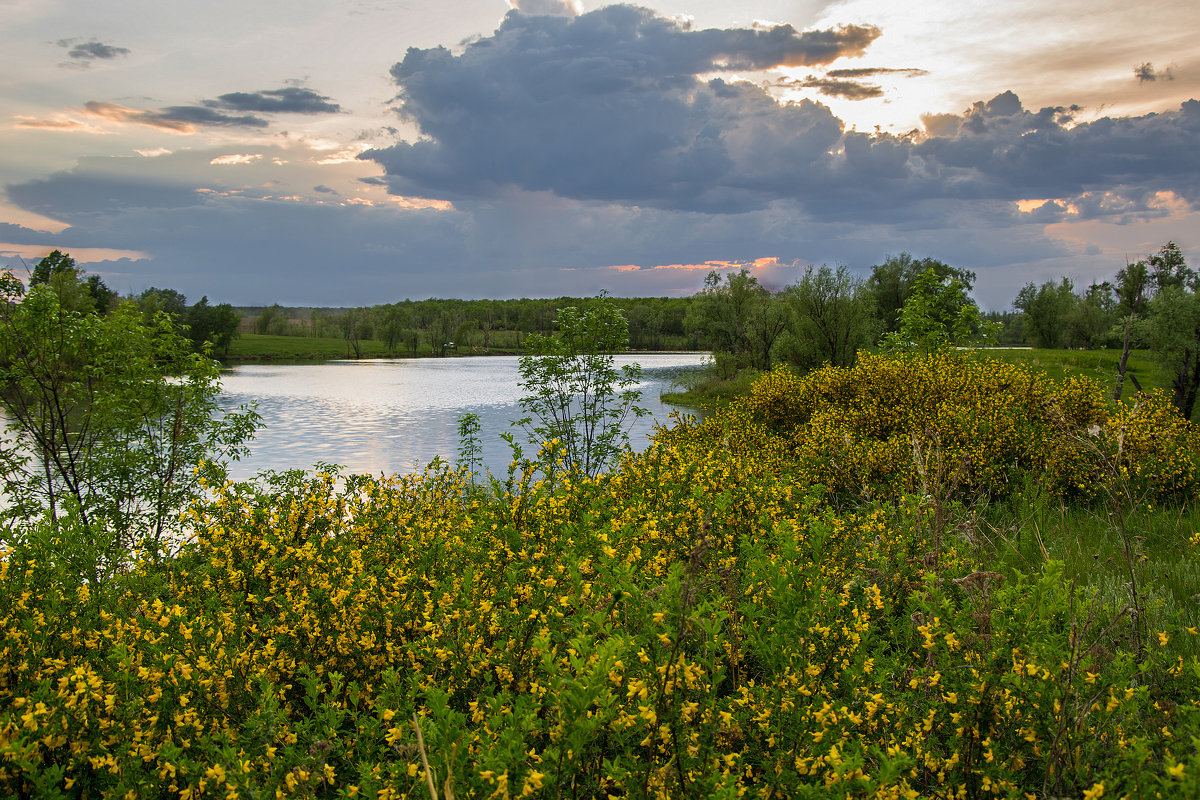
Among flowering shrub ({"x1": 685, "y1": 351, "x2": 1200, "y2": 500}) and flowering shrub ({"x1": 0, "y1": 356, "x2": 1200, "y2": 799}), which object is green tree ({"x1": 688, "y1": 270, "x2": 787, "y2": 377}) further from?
flowering shrub ({"x1": 0, "y1": 356, "x2": 1200, "y2": 799})

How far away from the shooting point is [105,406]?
11445 millimetres

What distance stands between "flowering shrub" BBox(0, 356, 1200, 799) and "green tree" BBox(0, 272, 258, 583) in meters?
7.86

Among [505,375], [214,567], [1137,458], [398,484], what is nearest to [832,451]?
[1137,458]

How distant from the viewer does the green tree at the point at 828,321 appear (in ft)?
111

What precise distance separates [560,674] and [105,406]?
1272 centimetres

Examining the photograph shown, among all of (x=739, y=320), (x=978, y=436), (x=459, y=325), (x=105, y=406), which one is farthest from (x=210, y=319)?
(x=978, y=436)

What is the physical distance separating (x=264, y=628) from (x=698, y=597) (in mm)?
2393

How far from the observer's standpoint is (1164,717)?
8.57ft

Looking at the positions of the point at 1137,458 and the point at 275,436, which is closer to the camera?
the point at 1137,458

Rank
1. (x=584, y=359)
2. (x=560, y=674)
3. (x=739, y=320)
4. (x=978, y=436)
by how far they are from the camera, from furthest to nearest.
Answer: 1. (x=739, y=320)
2. (x=584, y=359)
3. (x=978, y=436)
4. (x=560, y=674)

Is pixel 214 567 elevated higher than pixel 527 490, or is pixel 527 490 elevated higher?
pixel 527 490

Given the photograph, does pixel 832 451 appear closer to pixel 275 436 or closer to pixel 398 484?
pixel 398 484

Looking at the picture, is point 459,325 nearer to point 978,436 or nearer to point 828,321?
point 828,321

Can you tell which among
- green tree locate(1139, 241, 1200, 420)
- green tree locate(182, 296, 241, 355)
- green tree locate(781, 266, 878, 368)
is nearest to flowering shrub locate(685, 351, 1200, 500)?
green tree locate(1139, 241, 1200, 420)
